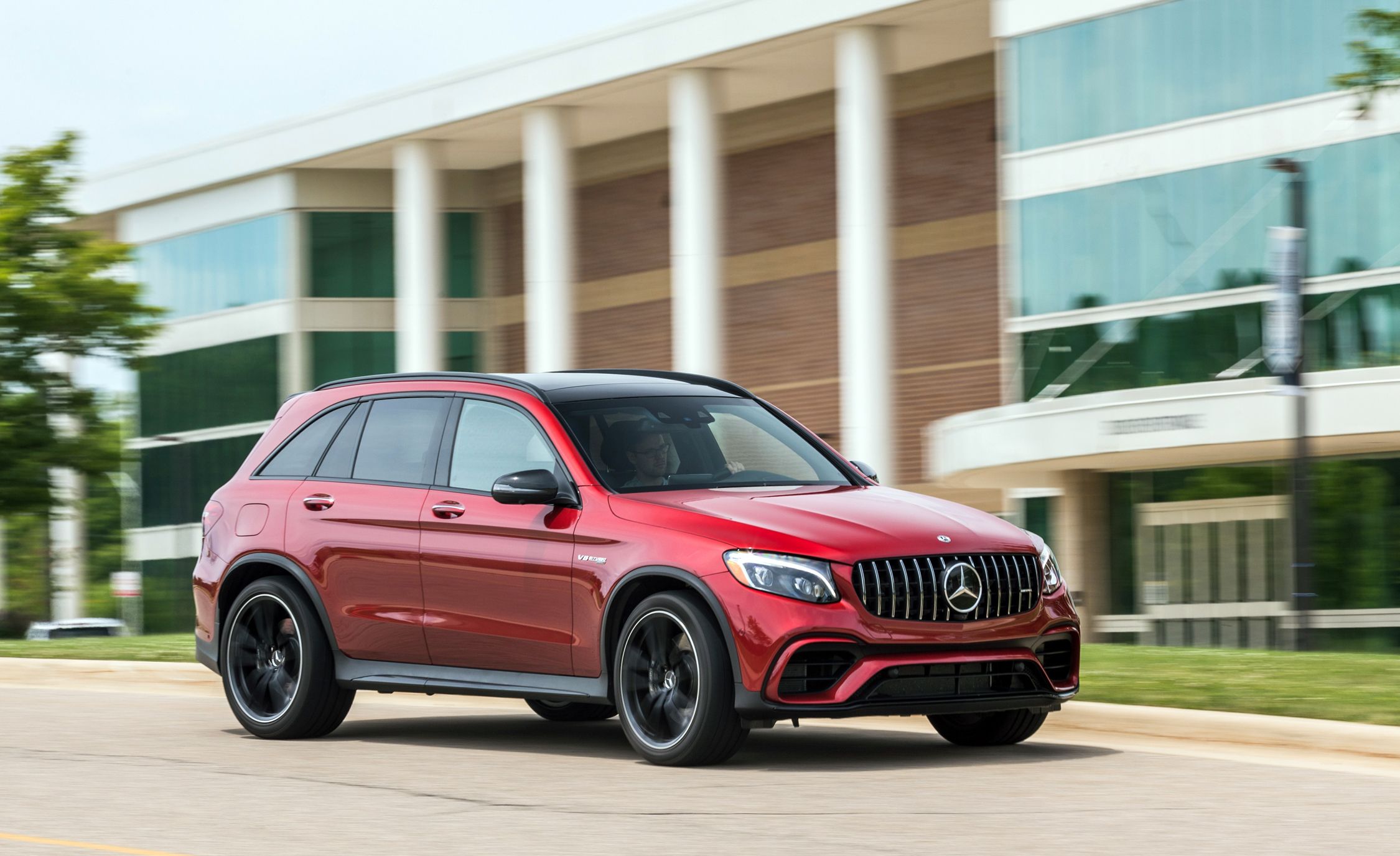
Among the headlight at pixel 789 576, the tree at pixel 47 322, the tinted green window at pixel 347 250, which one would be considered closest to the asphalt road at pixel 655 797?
the headlight at pixel 789 576

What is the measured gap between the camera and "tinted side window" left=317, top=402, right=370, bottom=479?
11.0 m

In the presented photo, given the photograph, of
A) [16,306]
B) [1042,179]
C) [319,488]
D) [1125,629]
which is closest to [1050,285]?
[1042,179]

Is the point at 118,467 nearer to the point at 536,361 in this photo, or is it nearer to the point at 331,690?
the point at 536,361

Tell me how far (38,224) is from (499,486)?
94.9ft

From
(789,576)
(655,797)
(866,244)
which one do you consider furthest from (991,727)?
(866,244)

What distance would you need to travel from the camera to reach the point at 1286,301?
66.4ft

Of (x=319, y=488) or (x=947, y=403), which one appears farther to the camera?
(x=947, y=403)

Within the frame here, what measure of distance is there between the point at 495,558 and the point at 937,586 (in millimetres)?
2207

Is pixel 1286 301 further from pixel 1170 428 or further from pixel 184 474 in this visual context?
pixel 184 474

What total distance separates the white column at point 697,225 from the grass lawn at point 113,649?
1814cm

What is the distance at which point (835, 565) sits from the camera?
870 cm

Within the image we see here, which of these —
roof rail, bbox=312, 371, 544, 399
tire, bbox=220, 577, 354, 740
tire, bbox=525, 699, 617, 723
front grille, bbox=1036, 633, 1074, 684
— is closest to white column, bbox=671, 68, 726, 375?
tire, bbox=525, 699, 617, 723

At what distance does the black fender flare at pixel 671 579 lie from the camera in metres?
8.78

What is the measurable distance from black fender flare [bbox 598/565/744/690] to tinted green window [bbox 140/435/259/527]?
147 ft
